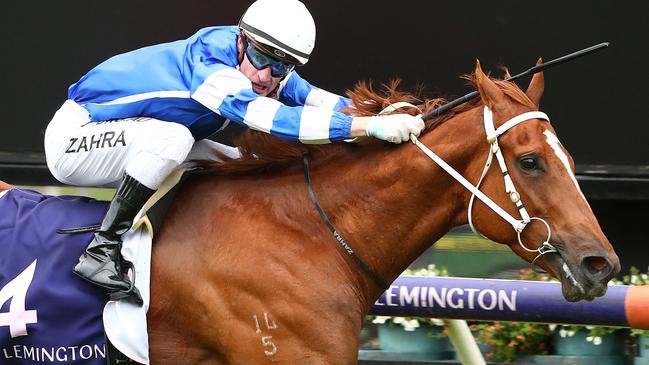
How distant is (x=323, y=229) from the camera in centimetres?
437

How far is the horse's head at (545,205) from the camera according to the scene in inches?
157

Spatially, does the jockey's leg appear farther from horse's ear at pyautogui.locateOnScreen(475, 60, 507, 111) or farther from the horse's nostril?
the horse's nostril

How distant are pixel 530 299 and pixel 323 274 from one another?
1.55m

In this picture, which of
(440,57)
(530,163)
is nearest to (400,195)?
(530,163)

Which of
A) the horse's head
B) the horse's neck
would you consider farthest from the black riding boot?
the horse's head

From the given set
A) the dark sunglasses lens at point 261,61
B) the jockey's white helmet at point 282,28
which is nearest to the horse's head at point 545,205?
the jockey's white helmet at point 282,28

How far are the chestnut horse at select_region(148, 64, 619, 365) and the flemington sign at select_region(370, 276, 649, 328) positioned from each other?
1.19 m

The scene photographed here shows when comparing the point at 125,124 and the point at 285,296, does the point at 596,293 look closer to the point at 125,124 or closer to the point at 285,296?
the point at 285,296

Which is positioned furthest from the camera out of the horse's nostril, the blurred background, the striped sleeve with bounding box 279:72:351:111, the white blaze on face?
the blurred background

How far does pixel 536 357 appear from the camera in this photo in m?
6.37

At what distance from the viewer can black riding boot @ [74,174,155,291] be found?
4258 millimetres

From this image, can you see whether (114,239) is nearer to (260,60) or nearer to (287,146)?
(287,146)

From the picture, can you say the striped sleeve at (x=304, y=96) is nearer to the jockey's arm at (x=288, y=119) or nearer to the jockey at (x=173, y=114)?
the jockey at (x=173, y=114)

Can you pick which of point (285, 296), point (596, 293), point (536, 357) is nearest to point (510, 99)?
point (596, 293)
